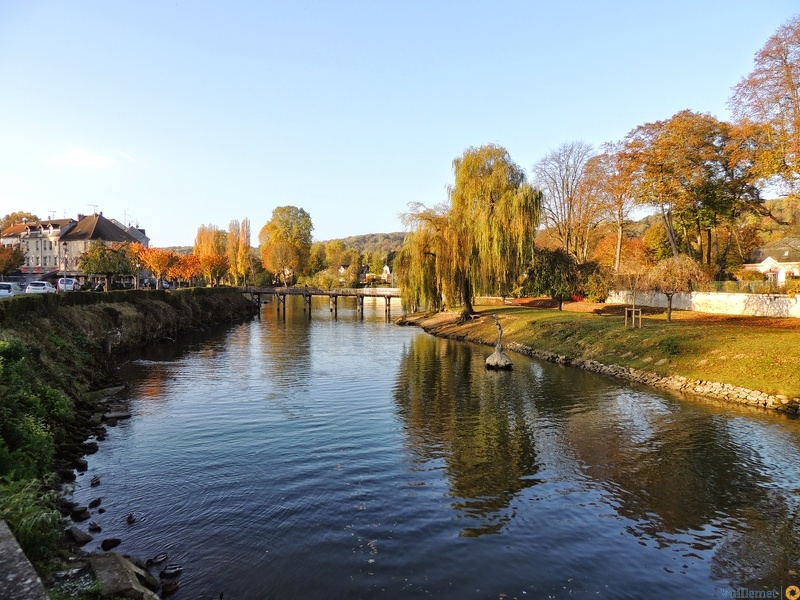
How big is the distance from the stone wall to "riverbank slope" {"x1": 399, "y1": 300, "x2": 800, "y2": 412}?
8.14ft

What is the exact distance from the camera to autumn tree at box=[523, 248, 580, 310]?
2138 inches

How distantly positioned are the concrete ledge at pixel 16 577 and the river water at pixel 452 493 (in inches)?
126

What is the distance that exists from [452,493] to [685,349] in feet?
70.8

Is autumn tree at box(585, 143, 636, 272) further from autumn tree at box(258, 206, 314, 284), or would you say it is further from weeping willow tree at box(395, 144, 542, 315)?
autumn tree at box(258, 206, 314, 284)

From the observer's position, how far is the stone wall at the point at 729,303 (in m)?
35.9

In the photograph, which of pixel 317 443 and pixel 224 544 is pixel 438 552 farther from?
pixel 317 443

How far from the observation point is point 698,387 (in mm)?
24906

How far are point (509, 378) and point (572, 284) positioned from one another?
29.0 meters

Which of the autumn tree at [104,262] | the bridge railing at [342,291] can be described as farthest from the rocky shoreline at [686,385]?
the autumn tree at [104,262]

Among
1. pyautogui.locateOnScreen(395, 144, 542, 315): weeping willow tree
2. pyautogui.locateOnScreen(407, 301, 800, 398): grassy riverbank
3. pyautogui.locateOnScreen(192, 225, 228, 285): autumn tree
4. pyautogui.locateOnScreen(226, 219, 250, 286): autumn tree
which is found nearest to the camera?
pyautogui.locateOnScreen(407, 301, 800, 398): grassy riverbank

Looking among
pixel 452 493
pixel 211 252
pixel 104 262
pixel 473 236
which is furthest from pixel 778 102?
pixel 211 252

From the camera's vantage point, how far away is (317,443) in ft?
56.3

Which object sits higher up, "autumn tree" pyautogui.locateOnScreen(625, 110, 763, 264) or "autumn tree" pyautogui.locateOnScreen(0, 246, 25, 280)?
"autumn tree" pyautogui.locateOnScreen(625, 110, 763, 264)

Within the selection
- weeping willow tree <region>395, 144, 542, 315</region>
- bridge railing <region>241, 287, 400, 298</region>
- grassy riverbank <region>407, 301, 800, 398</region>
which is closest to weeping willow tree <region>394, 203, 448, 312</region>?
weeping willow tree <region>395, 144, 542, 315</region>
